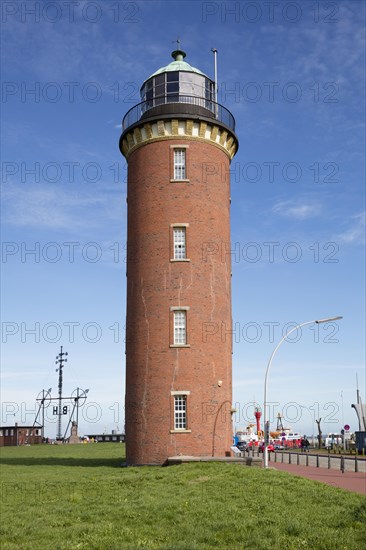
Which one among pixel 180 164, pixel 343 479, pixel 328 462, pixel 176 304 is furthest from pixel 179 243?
pixel 328 462

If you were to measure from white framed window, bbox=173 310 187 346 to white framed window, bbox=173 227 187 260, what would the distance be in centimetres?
287

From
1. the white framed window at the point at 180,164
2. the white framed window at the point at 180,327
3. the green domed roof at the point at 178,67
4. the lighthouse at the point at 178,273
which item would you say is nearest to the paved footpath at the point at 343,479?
the lighthouse at the point at 178,273

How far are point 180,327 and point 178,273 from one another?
2.72 m

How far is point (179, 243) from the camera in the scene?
3183 cm

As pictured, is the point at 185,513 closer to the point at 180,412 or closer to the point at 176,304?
the point at 180,412

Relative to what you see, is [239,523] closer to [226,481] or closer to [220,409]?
[226,481]

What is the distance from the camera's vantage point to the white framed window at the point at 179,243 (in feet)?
104

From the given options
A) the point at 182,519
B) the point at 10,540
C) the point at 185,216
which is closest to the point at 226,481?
the point at 182,519

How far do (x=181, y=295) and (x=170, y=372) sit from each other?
12.6 ft

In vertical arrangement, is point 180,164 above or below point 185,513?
above

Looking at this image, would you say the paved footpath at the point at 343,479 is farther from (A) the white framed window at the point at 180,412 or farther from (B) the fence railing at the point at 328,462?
(A) the white framed window at the point at 180,412

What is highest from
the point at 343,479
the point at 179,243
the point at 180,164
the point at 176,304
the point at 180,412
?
the point at 180,164

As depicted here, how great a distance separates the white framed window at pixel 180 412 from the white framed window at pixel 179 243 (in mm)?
7033

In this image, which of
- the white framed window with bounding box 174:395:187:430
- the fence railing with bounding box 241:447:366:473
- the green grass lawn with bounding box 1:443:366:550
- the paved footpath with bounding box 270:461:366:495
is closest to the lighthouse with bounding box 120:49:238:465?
the white framed window with bounding box 174:395:187:430
